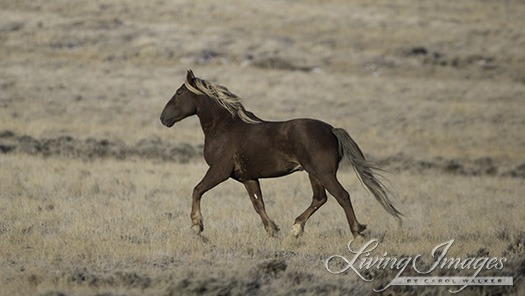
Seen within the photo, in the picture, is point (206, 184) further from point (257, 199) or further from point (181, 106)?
point (181, 106)

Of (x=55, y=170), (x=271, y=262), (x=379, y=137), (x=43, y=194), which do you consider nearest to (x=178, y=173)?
(x=55, y=170)

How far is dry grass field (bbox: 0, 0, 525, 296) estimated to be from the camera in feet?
24.1

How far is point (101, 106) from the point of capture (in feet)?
87.2

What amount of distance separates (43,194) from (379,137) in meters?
14.9

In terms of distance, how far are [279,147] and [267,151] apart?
0.55 ft

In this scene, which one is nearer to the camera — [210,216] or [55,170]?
[210,216]

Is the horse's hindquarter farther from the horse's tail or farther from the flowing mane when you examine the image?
the flowing mane

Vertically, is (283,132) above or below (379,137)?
above

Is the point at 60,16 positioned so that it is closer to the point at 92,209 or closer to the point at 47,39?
the point at 47,39

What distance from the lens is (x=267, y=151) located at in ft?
28.4

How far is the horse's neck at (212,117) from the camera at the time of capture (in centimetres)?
911

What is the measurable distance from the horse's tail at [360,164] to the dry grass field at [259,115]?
1.90ft

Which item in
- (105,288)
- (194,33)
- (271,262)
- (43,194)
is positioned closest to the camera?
(105,288)

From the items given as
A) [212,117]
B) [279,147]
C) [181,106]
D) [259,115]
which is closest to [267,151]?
[279,147]
